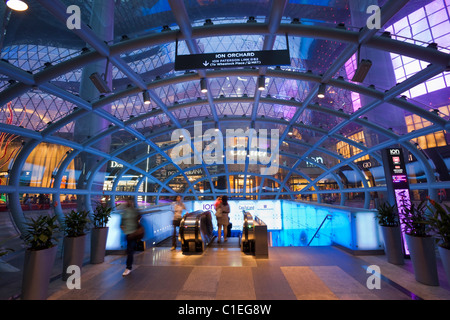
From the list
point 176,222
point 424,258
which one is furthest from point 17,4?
point 424,258

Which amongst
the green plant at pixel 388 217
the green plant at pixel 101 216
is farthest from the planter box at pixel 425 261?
the green plant at pixel 101 216

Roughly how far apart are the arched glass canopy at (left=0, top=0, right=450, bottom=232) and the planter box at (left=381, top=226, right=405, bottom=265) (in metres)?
5.31

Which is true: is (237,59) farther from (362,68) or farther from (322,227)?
(322,227)

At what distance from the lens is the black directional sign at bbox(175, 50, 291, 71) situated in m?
6.30

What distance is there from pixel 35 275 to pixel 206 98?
10121mm

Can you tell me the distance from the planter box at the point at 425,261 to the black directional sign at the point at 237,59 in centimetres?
547

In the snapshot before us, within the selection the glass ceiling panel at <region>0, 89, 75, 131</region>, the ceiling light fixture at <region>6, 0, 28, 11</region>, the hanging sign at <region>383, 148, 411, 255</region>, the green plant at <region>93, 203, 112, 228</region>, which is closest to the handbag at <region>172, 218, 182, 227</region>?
the green plant at <region>93, 203, 112, 228</region>

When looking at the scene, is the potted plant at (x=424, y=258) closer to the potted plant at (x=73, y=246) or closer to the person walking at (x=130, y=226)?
the person walking at (x=130, y=226)

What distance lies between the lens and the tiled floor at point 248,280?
3.99m

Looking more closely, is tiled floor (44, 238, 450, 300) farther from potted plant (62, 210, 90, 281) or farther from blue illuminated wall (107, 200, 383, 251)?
blue illuminated wall (107, 200, 383, 251)

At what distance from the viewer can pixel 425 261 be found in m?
4.42

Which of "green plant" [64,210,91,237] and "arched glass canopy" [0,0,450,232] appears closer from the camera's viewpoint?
"green plant" [64,210,91,237]
